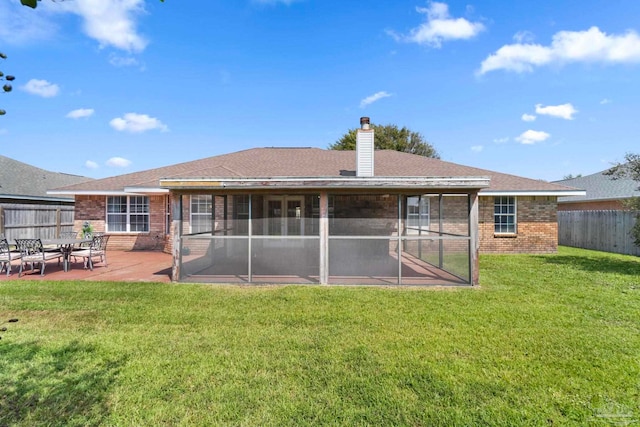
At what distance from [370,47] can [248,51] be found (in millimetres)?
5179

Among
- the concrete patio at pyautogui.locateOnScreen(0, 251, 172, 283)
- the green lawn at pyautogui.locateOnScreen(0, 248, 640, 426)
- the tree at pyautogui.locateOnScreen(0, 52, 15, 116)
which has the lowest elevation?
the green lawn at pyautogui.locateOnScreen(0, 248, 640, 426)

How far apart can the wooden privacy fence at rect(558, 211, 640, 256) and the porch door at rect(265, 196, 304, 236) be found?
480 inches

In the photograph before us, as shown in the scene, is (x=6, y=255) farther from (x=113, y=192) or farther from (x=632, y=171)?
(x=632, y=171)

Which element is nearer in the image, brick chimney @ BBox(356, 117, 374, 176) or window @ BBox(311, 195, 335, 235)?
window @ BBox(311, 195, 335, 235)

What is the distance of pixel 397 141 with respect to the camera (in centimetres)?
3422

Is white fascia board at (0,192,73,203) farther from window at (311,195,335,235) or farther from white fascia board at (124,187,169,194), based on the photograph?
window at (311,195,335,235)

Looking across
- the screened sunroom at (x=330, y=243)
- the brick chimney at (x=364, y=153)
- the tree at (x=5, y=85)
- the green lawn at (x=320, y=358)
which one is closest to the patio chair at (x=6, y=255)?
the green lawn at (x=320, y=358)

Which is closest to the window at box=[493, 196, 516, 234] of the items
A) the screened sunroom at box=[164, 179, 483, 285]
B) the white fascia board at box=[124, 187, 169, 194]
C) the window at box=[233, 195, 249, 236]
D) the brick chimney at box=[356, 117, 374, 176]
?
the screened sunroom at box=[164, 179, 483, 285]

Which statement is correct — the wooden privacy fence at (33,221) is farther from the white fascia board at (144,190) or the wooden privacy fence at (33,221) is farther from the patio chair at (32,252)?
the patio chair at (32,252)

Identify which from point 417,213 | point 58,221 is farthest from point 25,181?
point 417,213

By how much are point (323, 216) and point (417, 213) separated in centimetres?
427

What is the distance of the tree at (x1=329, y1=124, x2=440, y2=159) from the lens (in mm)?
33469

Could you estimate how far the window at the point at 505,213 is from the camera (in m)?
13.3

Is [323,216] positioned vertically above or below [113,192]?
below
